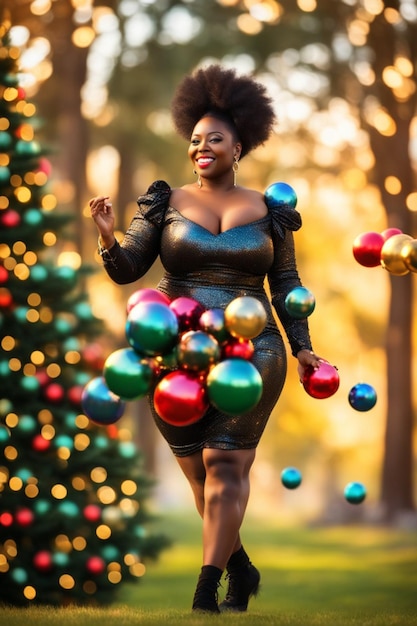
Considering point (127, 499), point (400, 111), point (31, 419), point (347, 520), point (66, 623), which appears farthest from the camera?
point (347, 520)

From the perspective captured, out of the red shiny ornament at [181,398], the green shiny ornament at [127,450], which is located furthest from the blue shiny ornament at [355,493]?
the green shiny ornament at [127,450]

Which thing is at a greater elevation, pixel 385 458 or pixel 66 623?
pixel 66 623

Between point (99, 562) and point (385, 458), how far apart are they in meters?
8.93

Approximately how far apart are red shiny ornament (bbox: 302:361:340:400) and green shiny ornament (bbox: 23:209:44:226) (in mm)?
3473

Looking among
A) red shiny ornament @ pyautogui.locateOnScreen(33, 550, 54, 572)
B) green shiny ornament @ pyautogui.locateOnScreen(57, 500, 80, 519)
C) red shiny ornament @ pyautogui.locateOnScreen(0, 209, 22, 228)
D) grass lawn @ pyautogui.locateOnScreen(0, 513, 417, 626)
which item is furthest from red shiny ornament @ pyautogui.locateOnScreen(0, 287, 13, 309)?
grass lawn @ pyautogui.locateOnScreen(0, 513, 417, 626)

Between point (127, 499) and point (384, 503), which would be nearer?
point (127, 499)

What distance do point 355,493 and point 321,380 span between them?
1.54 metres

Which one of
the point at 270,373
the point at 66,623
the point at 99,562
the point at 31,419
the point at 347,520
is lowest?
the point at 347,520

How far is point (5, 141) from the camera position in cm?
783

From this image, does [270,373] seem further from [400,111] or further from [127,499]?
[400,111]

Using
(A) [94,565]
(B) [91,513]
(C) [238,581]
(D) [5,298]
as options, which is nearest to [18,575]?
(A) [94,565]

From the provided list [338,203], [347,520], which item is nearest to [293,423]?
[338,203]

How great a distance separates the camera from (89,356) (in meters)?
8.12

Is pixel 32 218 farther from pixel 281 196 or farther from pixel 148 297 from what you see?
pixel 148 297
